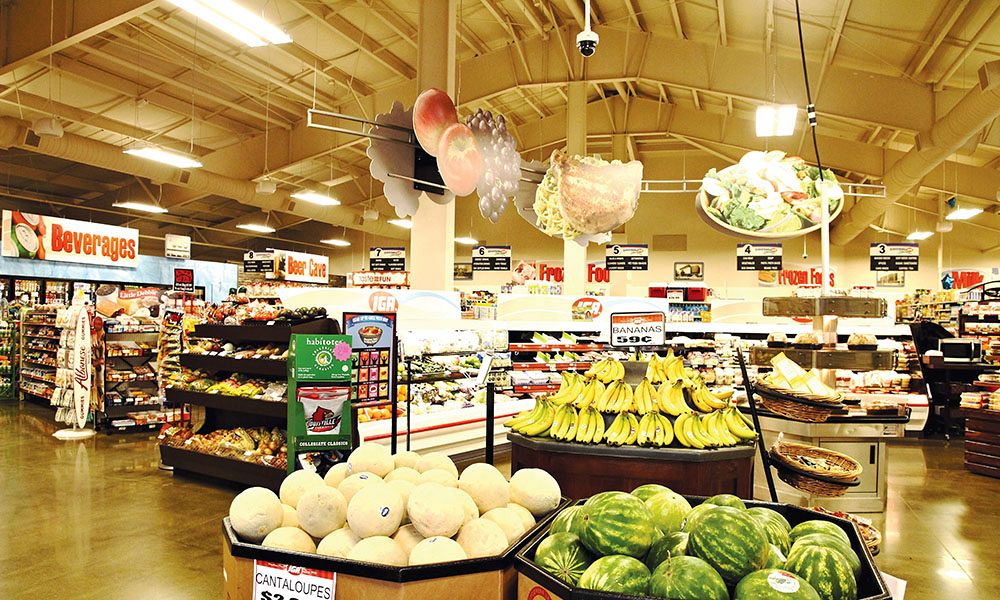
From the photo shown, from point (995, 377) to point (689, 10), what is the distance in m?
6.95

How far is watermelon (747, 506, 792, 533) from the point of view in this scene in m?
1.84

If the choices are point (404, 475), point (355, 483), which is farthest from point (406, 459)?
point (355, 483)

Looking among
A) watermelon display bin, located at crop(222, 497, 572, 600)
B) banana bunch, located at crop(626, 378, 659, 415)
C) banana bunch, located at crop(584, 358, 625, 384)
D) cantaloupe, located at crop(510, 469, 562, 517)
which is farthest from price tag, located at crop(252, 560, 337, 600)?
banana bunch, located at crop(584, 358, 625, 384)

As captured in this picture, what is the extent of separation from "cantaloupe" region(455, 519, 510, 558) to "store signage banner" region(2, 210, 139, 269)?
15.0 meters

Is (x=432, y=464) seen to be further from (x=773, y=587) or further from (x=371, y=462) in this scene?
(x=773, y=587)

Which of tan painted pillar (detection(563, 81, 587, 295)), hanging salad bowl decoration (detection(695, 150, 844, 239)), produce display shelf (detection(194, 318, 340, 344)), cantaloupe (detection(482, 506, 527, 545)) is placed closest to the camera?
cantaloupe (detection(482, 506, 527, 545))

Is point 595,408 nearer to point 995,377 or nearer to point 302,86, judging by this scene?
point 995,377

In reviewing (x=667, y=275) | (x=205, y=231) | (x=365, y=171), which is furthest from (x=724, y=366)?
(x=205, y=231)

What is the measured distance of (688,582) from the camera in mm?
1413

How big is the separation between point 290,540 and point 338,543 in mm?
144

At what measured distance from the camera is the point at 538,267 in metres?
20.5

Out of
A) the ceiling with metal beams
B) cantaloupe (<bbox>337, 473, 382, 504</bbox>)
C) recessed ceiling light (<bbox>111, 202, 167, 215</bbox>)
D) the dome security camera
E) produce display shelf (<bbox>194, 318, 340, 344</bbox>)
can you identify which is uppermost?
the ceiling with metal beams

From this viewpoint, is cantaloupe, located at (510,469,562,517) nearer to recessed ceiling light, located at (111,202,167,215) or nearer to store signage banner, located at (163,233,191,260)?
recessed ceiling light, located at (111,202,167,215)

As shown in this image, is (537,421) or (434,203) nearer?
(537,421)
